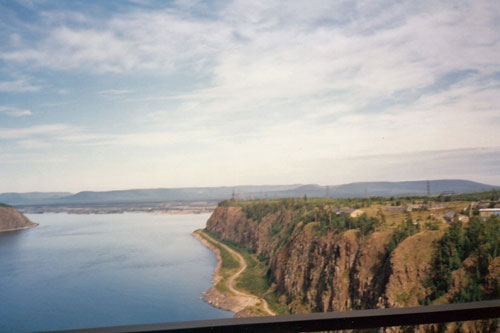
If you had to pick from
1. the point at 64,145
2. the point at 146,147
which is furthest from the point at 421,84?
the point at 146,147

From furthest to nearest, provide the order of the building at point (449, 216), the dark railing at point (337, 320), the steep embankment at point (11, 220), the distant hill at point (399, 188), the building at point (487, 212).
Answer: the distant hill at point (399, 188)
the building at point (449, 216)
the building at point (487, 212)
the steep embankment at point (11, 220)
the dark railing at point (337, 320)

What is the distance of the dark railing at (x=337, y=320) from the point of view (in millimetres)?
706

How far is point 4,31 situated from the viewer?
3633mm

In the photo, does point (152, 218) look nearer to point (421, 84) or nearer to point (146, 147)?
point (146, 147)

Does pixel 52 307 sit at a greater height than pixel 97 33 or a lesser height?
lesser

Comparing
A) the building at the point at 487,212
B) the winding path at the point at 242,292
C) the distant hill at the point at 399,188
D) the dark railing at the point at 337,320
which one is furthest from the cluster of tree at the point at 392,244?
the dark railing at the point at 337,320

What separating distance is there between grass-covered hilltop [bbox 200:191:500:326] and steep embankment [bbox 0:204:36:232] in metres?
11.8

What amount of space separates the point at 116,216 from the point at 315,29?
651 inches

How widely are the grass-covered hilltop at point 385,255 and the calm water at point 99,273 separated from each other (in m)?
4.48

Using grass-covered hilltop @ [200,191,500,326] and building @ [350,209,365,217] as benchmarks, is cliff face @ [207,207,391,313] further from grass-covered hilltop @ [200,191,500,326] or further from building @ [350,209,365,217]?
building @ [350,209,365,217]

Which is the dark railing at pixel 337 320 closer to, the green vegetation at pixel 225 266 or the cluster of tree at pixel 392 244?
the cluster of tree at pixel 392 244

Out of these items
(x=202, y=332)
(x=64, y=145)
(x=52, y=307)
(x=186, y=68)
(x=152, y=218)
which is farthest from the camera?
(x=152, y=218)

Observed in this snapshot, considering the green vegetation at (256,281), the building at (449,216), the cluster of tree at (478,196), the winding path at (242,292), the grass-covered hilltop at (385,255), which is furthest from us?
the green vegetation at (256,281)

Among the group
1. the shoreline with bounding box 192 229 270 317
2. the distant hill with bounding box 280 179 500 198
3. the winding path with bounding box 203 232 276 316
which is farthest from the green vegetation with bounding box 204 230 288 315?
the distant hill with bounding box 280 179 500 198
